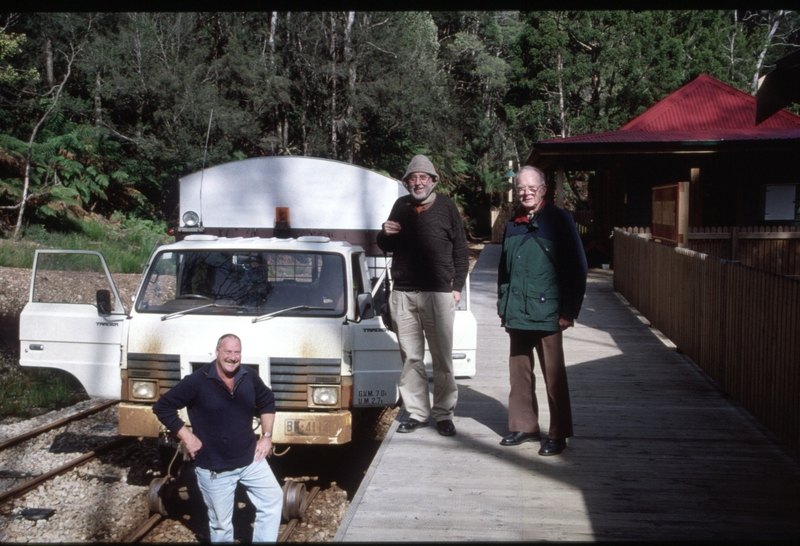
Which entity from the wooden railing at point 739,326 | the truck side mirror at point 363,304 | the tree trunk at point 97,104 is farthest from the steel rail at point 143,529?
the tree trunk at point 97,104

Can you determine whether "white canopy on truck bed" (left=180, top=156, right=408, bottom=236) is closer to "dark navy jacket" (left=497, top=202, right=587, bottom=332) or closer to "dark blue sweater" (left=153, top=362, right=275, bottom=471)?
"dark navy jacket" (left=497, top=202, right=587, bottom=332)

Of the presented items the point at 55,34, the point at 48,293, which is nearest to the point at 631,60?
the point at 55,34

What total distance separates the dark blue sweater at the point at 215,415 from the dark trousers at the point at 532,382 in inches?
71.2

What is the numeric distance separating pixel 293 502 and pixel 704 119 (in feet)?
67.9

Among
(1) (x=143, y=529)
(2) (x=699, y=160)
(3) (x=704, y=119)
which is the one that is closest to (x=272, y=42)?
(3) (x=704, y=119)

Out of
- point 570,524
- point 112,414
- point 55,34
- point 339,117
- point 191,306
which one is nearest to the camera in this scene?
point 570,524

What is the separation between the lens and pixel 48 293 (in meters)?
16.0

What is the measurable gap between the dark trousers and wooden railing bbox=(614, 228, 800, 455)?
A: 62.2 inches

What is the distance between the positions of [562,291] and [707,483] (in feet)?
4.84

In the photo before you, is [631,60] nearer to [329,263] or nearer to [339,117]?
[339,117]

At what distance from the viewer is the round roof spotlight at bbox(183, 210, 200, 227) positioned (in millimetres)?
7733

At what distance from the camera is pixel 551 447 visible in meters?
5.45

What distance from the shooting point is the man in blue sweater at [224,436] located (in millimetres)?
4906

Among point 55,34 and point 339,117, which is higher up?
point 55,34
